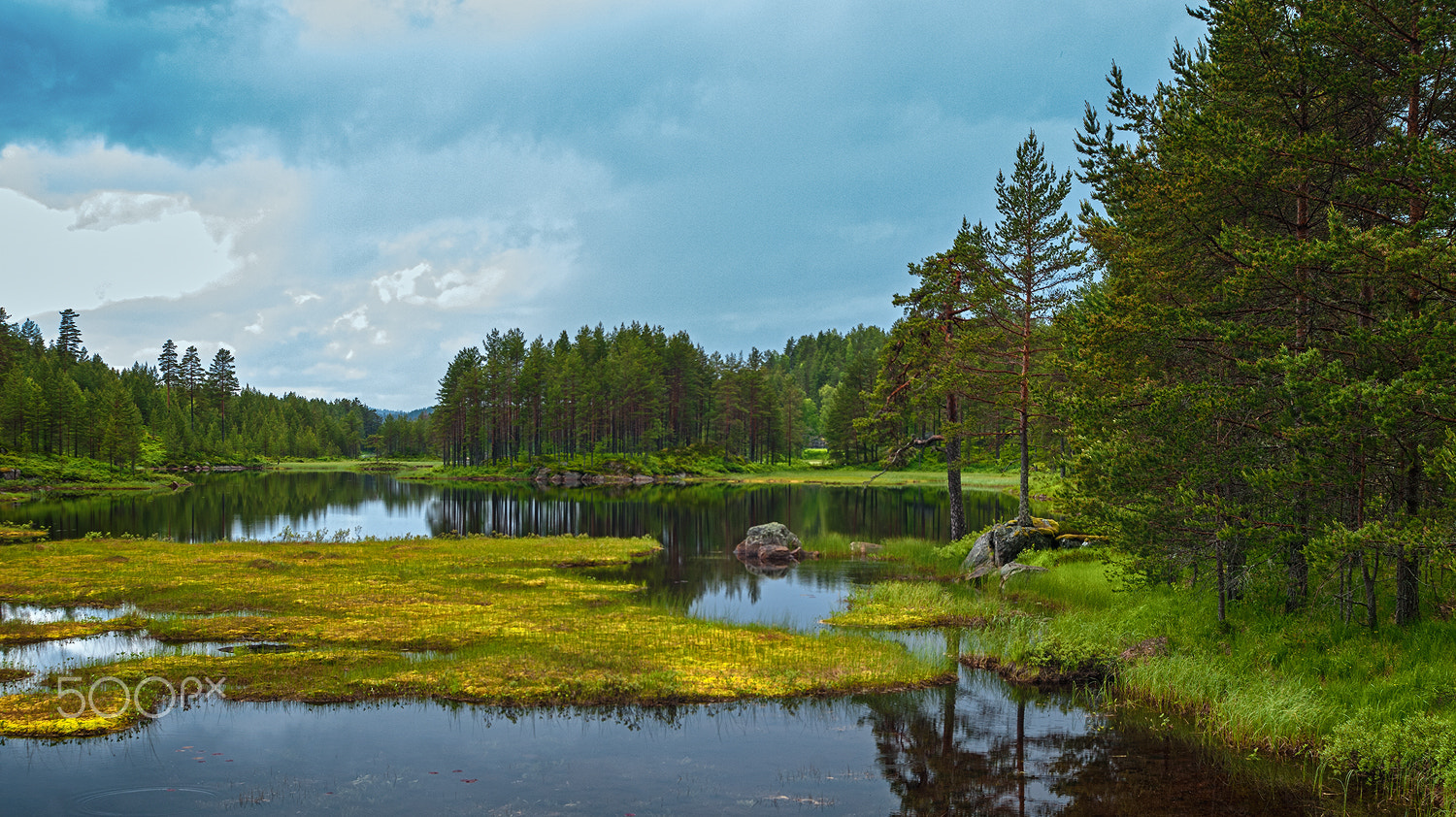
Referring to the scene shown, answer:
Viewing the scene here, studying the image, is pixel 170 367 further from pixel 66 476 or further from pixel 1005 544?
pixel 1005 544

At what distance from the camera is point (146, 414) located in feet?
460

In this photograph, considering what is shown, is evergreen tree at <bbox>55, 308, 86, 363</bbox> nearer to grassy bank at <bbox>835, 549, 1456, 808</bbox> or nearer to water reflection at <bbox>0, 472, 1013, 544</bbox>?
water reflection at <bbox>0, 472, 1013, 544</bbox>

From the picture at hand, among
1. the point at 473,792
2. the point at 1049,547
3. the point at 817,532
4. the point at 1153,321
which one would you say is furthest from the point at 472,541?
the point at 1153,321

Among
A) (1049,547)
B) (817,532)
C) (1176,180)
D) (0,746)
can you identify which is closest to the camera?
(0,746)

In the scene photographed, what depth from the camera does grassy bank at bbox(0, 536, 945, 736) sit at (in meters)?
16.0

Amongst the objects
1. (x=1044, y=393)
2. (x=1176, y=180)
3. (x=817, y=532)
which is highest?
(x=1176, y=180)

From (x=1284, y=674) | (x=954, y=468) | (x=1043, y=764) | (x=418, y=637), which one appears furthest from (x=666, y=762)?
(x=954, y=468)

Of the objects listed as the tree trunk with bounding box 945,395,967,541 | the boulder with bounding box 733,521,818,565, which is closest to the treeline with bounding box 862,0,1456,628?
the tree trunk with bounding box 945,395,967,541

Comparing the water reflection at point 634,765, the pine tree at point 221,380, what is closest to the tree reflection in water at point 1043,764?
the water reflection at point 634,765

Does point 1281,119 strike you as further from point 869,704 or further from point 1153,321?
point 869,704

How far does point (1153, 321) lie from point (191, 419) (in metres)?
175

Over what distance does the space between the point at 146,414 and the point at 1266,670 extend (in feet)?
549

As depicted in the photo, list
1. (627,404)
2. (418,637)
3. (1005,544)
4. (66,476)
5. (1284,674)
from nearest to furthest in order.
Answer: (1284,674)
(418,637)
(1005,544)
(66,476)
(627,404)

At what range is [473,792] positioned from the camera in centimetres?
1166
